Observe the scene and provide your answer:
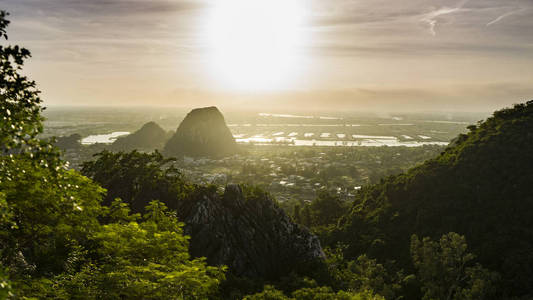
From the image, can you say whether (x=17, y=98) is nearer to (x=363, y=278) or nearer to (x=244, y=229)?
(x=244, y=229)

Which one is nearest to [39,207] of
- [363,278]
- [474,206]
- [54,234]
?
[54,234]

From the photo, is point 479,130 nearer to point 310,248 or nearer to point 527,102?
point 527,102

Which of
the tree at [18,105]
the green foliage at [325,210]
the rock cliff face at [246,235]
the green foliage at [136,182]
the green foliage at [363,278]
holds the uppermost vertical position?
the tree at [18,105]

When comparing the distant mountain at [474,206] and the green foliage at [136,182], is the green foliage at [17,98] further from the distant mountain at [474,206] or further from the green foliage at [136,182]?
the distant mountain at [474,206]

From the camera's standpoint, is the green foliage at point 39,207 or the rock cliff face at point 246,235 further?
the rock cliff face at point 246,235

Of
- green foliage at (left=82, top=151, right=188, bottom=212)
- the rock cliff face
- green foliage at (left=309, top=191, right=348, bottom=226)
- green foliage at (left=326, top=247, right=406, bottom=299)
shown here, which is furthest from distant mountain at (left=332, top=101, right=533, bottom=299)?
green foliage at (left=82, top=151, right=188, bottom=212)

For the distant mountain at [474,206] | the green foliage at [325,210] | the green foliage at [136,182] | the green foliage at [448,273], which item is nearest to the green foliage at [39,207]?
the green foliage at [136,182]

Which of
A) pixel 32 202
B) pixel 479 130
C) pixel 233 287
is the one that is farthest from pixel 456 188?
pixel 32 202
